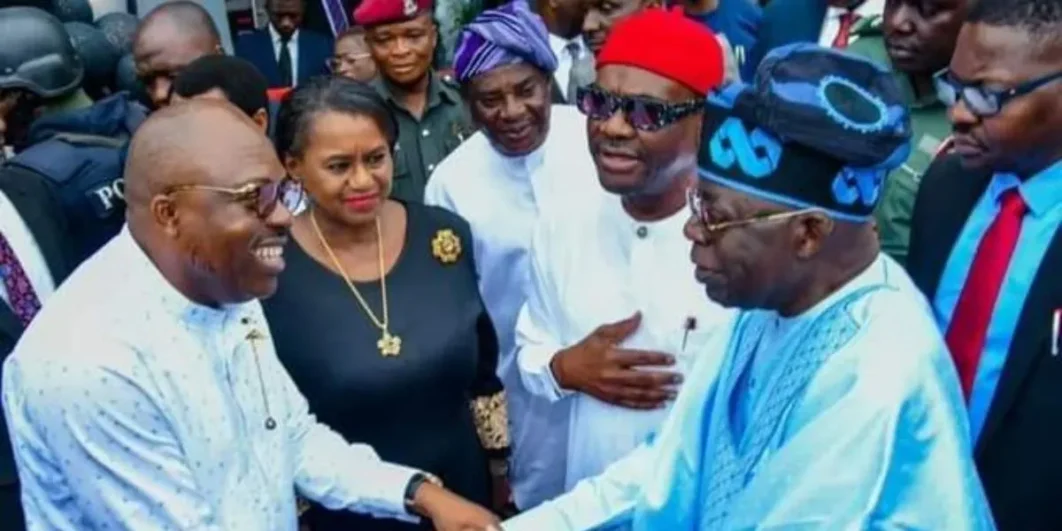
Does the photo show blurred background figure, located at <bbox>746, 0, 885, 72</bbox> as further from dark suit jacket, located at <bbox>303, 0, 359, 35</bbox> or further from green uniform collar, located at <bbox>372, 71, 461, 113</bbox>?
dark suit jacket, located at <bbox>303, 0, 359, 35</bbox>

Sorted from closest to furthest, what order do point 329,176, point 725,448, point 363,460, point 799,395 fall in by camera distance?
point 799,395
point 725,448
point 363,460
point 329,176

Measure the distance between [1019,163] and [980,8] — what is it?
0.34 meters

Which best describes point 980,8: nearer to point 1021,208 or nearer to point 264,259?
point 1021,208

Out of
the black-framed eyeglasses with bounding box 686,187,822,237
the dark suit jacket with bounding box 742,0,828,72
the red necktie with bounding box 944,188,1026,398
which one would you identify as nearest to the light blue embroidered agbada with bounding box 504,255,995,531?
the black-framed eyeglasses with bounding box 686,187,822,237

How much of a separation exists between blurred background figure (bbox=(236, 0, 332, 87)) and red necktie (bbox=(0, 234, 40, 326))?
4.14 meters

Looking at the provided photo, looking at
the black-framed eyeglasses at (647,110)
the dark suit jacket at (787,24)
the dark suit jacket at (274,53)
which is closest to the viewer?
the black-framed eyeglasses at (647,110)

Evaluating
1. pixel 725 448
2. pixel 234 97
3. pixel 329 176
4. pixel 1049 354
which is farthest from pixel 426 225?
pixel 1049 354

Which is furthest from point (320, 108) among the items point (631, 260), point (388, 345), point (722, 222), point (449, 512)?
point (722, 222)

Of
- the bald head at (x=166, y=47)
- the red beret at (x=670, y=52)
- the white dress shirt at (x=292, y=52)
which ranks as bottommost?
the white dress shirt at (x=292, y=52)

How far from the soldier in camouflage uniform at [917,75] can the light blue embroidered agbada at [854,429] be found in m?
1.30

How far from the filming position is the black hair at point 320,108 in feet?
11.2

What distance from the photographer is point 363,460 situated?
3.07 meters

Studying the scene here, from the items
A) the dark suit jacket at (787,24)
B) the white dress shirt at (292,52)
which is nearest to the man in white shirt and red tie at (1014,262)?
the dark suit jacket at (787,24)

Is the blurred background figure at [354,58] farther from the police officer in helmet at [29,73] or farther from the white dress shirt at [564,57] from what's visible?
the police officer in helmet at [29,73]
